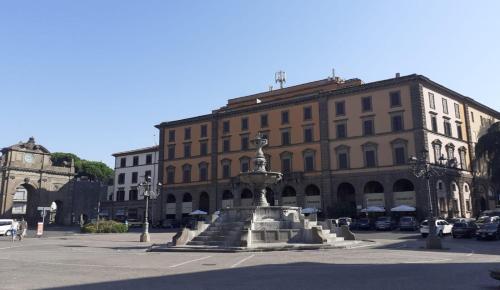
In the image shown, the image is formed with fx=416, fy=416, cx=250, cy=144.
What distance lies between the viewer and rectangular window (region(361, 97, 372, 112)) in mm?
47781

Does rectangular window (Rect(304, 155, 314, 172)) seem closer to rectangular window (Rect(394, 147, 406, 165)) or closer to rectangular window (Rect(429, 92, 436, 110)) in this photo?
rectangular window (Rect(394, 147, 406, 165))

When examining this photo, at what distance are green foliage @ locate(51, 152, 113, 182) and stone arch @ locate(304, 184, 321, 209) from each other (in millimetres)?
52135

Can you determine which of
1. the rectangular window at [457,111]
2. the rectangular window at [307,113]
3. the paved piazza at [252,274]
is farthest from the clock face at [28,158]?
the rectangular window at [457,111]

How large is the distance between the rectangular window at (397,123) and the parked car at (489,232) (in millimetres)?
18415

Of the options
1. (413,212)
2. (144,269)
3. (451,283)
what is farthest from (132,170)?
(451,283)

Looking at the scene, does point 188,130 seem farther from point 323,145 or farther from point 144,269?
point 144,269

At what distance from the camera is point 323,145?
164 feet

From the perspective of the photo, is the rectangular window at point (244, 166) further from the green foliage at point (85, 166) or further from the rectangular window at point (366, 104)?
the green foliage at point (85, 166)

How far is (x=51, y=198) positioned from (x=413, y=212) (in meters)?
50.2

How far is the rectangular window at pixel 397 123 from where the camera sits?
45531 millimetres

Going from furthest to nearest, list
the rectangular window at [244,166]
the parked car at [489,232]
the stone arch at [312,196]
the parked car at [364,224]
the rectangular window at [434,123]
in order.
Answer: the rectangular window at [244,166]
the stone arch at [312,196]
the rectangular window at [434,123]
the parked car at [364,224]
the parked car at [489,232]

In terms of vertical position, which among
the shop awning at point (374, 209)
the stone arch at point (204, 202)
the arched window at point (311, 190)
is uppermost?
the arched window at point (311, 190)

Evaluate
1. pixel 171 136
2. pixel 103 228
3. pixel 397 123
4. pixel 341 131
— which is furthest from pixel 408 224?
pixel 171 136

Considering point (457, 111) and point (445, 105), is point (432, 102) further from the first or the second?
point (457, 111)
